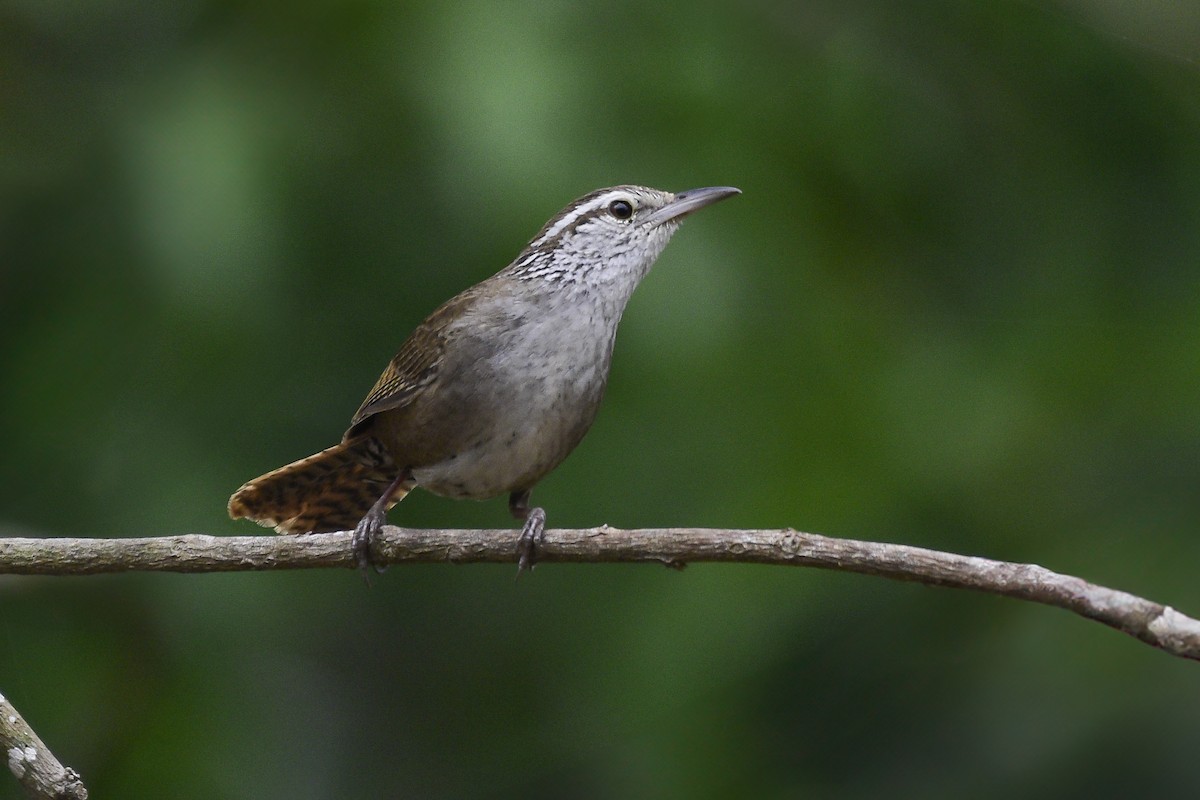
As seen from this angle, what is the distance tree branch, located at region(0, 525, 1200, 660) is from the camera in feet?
7.59

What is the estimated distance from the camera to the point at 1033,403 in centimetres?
458

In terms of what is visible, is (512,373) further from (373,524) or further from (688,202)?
(688,202)

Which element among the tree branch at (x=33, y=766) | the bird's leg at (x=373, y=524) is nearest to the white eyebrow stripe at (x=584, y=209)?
the bird's leg at (x=373, y=524)

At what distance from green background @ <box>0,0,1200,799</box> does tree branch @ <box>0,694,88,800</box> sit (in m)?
1.75

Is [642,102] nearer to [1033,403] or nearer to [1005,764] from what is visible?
[1033,403]

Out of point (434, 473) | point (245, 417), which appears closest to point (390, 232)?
point (245, 417)

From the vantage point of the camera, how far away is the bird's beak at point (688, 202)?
3822 mm

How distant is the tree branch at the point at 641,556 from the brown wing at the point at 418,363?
59 cm

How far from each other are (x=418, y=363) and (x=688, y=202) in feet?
3.08

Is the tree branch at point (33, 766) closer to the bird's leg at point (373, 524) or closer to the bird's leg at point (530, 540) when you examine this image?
the bird's leg at point (373, 524)

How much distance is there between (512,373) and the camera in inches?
144

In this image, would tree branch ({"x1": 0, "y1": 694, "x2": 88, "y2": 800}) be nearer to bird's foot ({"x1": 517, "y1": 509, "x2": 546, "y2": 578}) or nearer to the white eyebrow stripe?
bird's foot ({"x1": 517, "y1": 509, "x2": 546, "y2": 578})

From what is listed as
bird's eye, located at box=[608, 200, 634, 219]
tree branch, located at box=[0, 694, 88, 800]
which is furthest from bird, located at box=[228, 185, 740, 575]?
tree branch, located at box=[0, 694, 88, 800]

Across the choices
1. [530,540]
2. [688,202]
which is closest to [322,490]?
[530,540]
